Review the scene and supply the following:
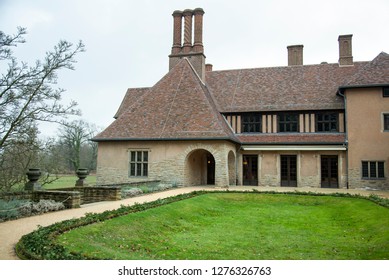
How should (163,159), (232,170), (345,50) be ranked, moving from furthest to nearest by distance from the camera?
(345,50), (232,170), (163,159)

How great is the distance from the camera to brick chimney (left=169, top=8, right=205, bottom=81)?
2491cm

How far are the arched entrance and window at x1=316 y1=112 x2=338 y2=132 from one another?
7.16 metres

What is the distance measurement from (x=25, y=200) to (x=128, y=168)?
10475mm

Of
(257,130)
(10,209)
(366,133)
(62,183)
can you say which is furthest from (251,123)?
(62,183)

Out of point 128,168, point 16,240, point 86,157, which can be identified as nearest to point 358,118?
point 128,168

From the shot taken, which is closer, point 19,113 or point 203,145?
point 19,113

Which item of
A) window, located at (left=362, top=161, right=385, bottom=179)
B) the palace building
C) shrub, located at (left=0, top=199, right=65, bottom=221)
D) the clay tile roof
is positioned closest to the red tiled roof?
the palace building

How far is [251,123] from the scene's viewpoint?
23.2m

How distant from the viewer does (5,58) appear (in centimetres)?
996

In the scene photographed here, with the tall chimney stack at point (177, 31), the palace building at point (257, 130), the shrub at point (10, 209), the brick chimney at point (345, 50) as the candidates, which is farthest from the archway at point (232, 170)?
the shrub at point (10, 209)

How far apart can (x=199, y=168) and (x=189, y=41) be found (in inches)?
366

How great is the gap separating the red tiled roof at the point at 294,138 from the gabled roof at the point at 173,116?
1438mm

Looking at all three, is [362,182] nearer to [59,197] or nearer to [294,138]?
[294,138]
